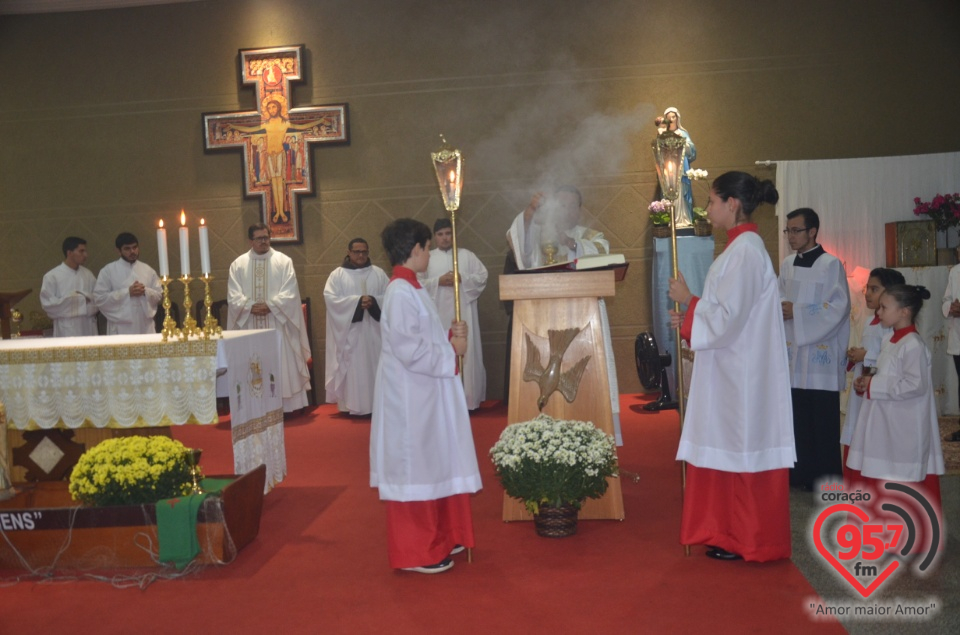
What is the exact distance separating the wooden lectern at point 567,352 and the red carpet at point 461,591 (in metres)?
0.14

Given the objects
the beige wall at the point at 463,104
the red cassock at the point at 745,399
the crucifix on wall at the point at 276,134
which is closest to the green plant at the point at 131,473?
the red cassock at the point at 745,399

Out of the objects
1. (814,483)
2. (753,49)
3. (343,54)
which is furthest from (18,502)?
(753,49)

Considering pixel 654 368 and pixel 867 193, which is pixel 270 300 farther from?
pixel 867 193

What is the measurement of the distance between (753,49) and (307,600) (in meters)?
7.73

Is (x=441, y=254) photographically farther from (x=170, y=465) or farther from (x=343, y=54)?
(x=170, y=465)

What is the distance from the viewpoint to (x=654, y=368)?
816 cm

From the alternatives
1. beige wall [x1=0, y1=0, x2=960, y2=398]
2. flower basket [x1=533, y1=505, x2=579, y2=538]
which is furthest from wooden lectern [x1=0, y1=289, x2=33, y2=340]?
flower basket [x1=533, y1=505, x2=579, y2=538]

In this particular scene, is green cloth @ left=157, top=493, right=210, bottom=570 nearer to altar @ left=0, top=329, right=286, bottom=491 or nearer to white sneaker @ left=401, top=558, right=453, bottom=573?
altar @ left=0, top=329, right=286, bottom=491

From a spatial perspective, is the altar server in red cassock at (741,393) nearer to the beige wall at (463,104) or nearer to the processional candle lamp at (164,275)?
the processional candle lamp at (164,275)

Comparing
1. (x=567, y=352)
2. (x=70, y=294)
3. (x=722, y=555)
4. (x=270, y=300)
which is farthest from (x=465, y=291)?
(x=722, y=555)

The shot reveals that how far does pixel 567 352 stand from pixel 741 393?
1.12 metres

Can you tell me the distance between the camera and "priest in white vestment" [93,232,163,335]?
357 inches

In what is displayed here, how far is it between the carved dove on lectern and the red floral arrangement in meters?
5.39

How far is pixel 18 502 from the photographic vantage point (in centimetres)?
488
